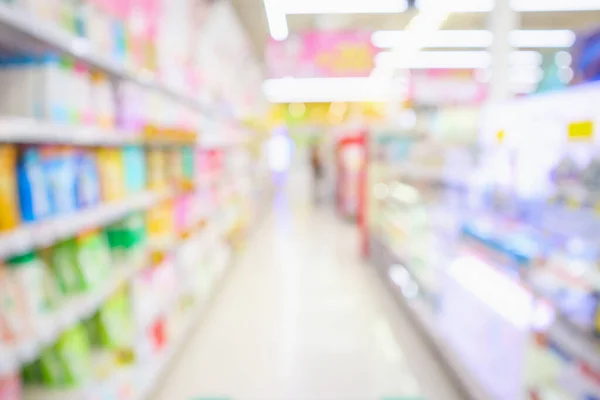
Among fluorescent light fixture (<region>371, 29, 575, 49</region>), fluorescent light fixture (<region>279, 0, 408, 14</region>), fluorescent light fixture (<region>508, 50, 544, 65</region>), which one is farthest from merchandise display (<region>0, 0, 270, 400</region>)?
fluorescent light fixture (<region>508, 50, 544, 65</region>)

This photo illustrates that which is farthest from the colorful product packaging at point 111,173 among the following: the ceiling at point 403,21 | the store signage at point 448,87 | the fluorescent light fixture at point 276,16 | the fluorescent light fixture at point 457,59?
the store signage at point 448,87

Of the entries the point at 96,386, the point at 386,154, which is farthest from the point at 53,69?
the point at 386,154

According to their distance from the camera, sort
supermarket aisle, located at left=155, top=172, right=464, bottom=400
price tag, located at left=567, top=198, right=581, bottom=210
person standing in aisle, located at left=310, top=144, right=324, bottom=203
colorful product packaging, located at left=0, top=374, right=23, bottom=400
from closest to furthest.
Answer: colorful product packaging, located at left=0, top=374, right=23, bottom=400 → price tag, located at left=567, top=198, right=581, bottom=210 → supermarket aisle, located at left=155, top=172, right=464, bottom=400 → person standing in aisle, located at left=310, top=144, right=324, bottom=203

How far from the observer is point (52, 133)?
5.35 feet

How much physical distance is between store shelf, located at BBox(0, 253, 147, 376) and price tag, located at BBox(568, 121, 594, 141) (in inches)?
78.8

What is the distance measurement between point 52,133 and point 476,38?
29.9 feet

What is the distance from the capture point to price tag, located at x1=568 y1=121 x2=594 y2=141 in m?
1.65

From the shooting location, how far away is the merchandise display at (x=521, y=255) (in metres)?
1.73

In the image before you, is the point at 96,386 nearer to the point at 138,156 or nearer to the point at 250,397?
the point at 250,397

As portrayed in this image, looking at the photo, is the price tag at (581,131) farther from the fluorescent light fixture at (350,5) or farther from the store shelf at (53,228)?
the fluorescent light fixture at (350,5)

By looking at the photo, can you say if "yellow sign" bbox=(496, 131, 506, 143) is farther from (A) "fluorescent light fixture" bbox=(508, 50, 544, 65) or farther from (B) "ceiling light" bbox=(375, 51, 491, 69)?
(A) "fluorescent light fixture" bbox=(508, 50, 544, 65)

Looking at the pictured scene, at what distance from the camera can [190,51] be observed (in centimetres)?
425

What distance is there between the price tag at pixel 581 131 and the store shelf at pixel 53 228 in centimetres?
190

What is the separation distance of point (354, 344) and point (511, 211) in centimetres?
160
